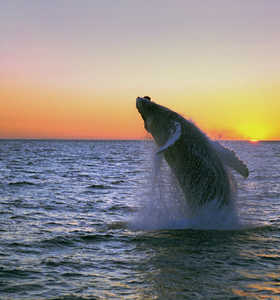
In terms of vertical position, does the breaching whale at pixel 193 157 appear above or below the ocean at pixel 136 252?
above

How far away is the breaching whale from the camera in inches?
357

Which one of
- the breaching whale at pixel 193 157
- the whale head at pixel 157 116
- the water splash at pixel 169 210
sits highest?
the whale head at pixel 157 116

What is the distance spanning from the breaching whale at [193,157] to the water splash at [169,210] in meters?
0.20

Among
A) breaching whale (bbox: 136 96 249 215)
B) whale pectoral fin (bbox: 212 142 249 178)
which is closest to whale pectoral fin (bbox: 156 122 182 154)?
breaching whale (bbox: 136 96 249 215)

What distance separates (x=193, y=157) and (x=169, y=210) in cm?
194

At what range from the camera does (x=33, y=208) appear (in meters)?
12.6

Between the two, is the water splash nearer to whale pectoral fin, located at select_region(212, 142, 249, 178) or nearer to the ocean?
the ocean

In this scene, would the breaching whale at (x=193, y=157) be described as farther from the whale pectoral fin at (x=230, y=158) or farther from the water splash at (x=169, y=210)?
the water splash at (x=169, y=210)

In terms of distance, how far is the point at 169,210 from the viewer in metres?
10.5

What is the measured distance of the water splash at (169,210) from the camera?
32.2 ft

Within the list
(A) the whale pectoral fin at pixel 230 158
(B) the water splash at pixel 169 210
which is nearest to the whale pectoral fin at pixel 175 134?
(B) the water splash at pixel 169 210

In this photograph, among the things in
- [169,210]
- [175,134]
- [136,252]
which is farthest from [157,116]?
[136,252]

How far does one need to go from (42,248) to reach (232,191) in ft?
16.0

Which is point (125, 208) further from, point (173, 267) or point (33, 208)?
point (173, 267)
